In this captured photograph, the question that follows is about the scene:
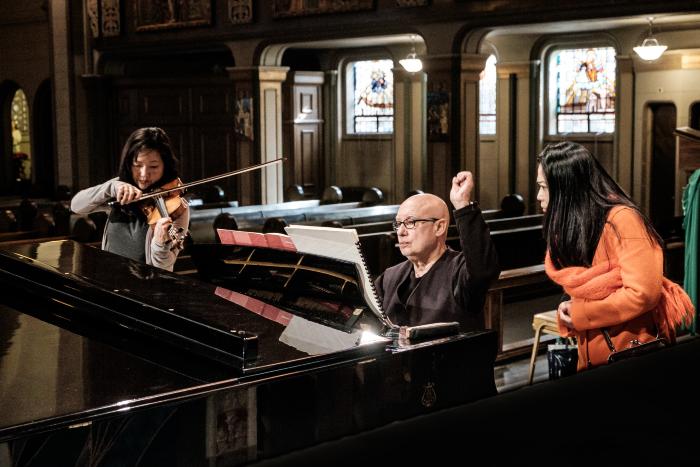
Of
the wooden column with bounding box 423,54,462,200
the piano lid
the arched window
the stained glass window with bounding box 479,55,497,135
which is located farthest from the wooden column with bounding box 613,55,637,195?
the arched window

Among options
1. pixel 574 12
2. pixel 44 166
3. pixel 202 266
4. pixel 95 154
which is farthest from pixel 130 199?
pixel 44 166

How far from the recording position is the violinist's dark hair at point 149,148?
13.2 ft

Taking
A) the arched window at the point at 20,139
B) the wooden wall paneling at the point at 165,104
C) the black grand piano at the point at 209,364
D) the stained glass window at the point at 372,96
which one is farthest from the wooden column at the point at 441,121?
the arched window at the point at 20,139

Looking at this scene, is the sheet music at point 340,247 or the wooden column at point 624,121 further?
the wooden column at point 624,121

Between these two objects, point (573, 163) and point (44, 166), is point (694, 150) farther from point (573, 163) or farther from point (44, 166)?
point (44, 166)

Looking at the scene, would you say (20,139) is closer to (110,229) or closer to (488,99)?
(488,99)

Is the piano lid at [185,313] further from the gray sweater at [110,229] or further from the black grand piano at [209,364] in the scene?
the gray sweater at [110,229]

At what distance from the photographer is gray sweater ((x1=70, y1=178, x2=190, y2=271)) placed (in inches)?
154

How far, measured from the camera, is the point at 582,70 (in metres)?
15.6

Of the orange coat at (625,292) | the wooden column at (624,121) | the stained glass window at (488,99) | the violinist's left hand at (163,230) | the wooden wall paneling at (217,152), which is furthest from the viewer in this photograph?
the wooden wall paneling at (217,152)

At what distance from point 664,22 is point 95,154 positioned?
10917 mm

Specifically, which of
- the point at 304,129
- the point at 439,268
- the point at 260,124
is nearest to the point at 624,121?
the point at 260,124

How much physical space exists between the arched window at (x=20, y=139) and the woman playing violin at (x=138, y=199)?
18134 mm

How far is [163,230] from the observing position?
12.5 feet
